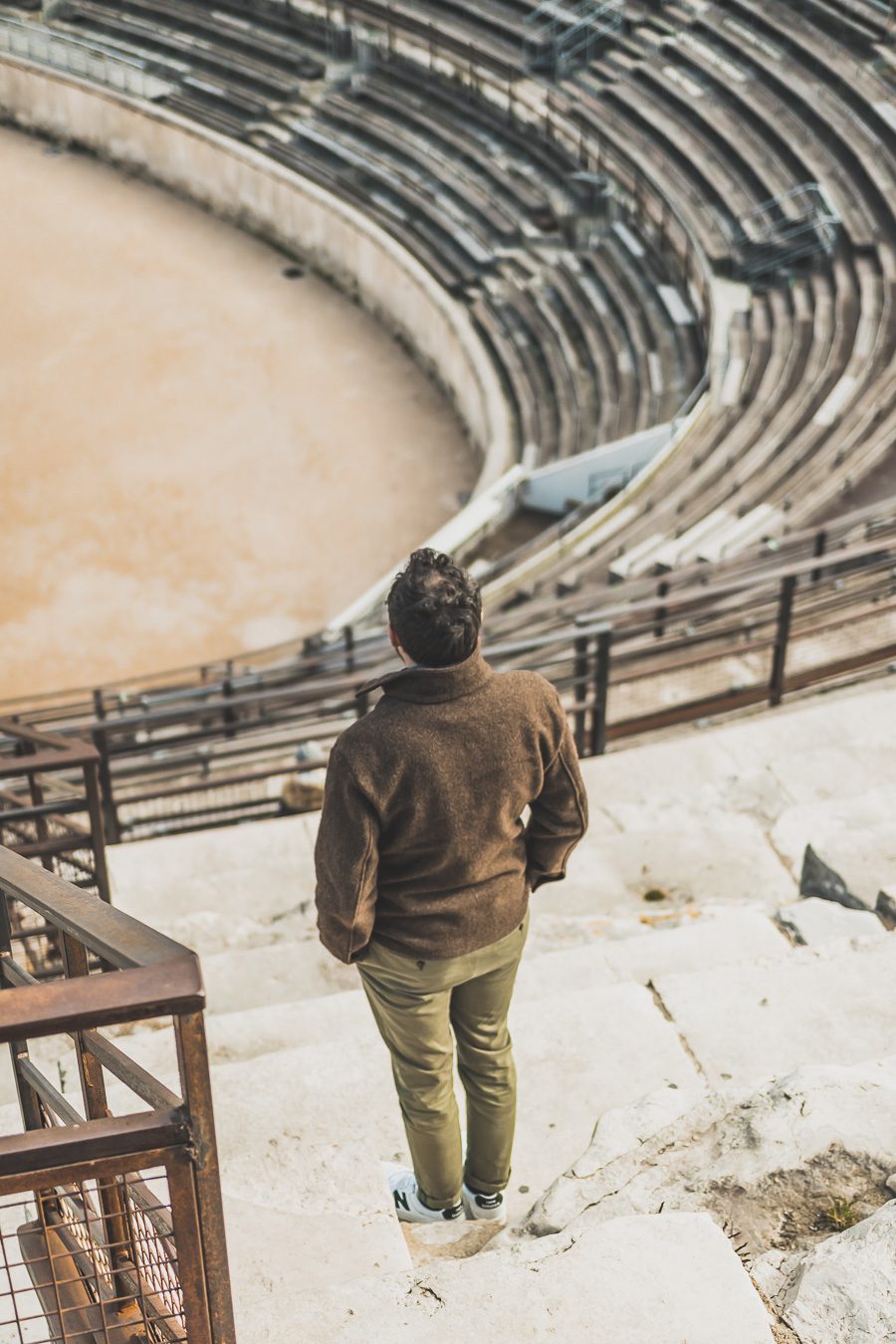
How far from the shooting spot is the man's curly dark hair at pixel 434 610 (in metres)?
2.77

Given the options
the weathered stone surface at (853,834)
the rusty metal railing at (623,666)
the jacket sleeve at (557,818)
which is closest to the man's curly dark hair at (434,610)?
the jacket sleeve at (557,818)

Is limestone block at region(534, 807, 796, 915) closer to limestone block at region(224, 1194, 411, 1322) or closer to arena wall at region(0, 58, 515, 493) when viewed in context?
limestone block at region(224, 1194, 411, 1322)

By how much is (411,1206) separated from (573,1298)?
1.02m

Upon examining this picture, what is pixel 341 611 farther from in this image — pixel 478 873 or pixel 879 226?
pixel 478 873

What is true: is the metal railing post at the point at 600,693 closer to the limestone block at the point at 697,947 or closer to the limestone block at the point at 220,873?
the limestone block at the point at 220,873

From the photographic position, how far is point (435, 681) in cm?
283

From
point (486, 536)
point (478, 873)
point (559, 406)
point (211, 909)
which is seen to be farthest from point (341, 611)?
point (478, 873)

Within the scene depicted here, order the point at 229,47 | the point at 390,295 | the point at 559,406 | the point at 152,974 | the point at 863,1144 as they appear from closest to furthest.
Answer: the point at 152,974 → the point at 863,1144 → the point at 559,406 → the point at 390,295 → the point at 229,47

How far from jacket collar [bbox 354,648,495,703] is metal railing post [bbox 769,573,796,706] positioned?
4121 millimetres

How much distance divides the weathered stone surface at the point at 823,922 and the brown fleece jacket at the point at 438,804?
1.71m

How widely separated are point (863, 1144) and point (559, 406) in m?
13.7

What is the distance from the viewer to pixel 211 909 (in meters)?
5.60

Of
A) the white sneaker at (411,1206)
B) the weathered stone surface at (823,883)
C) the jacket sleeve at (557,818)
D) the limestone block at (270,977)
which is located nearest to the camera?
the jacket sleeve at (557,818)

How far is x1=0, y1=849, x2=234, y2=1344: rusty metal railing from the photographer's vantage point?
183 centimetres
